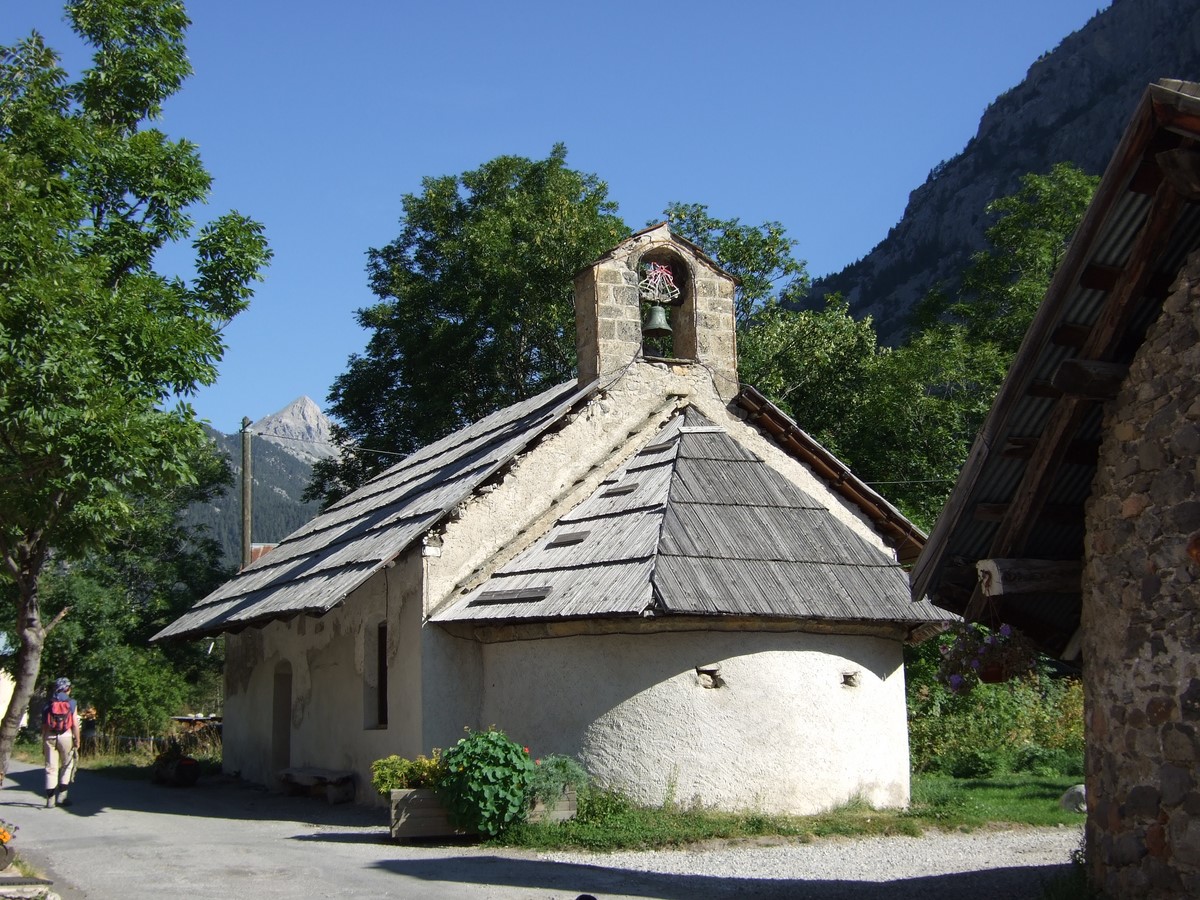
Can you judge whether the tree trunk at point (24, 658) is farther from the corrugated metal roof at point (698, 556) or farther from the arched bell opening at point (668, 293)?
the arched bell opening at point (668, 293)

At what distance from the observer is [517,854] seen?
10.3 meters

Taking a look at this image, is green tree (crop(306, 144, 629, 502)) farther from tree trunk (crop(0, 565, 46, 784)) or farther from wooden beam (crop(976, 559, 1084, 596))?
wooden beam (crop(976, 559, 1084, 596))

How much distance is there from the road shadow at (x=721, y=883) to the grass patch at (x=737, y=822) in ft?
2.92

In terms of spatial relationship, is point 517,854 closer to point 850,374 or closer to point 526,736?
point 526,736

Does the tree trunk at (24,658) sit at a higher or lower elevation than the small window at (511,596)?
lower

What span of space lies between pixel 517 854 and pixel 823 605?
397 cm

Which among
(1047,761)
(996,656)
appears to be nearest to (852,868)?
(996,656)

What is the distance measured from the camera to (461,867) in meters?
9.66

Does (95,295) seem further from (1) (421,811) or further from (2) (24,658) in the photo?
(1) (421,811)

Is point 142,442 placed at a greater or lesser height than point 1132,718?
greater

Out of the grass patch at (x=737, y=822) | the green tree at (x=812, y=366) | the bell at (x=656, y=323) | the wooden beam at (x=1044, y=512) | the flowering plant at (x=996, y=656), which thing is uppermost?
the green tree at (x=812, y=366)

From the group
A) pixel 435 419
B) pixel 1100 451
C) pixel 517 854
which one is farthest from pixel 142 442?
pixel 435 419

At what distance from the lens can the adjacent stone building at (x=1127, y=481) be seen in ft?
19.8

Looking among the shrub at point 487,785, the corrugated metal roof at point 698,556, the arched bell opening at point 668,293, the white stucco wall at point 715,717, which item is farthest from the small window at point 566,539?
the arched bell opening at point 668,293
